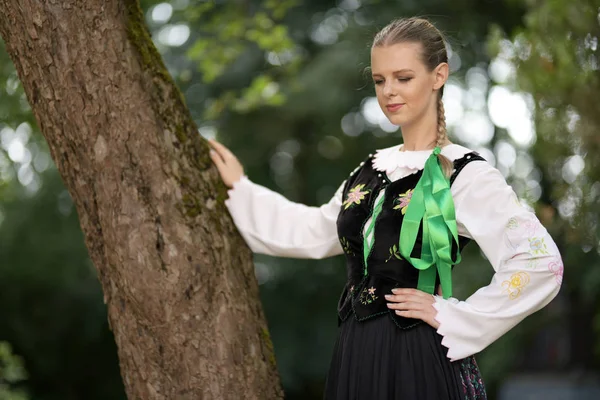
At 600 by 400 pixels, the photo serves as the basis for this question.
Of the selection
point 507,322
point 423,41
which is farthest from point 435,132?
point 507,322

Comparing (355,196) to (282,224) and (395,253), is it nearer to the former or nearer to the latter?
(395,253)

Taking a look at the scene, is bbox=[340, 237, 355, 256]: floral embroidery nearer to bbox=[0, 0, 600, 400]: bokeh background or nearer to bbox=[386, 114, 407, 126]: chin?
bbox=[386, 114, 407, 126]: chin

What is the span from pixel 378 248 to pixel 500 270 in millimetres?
332

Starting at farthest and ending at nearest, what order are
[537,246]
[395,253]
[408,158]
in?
1. [408,158]
2. [395,253]
3. [537,246]

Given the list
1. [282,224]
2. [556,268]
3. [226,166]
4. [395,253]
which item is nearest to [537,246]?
[556,268]

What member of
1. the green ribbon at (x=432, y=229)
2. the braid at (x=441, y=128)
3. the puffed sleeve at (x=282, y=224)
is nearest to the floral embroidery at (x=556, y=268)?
the green ribbon at (x=432, y=229)

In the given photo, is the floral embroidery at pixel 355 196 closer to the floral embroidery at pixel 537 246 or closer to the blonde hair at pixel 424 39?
the blonde hair at pixel 424 39

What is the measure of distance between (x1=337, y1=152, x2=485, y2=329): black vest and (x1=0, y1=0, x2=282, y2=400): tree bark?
0.36 m

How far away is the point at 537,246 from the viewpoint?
1.99 metres

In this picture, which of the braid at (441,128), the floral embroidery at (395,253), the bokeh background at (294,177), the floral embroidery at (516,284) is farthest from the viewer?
the bokeh background at (294,177)

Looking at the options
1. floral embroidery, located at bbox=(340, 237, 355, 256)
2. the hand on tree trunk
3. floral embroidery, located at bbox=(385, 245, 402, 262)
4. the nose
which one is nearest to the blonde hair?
the nose

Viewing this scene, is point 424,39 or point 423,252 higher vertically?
point 424,39

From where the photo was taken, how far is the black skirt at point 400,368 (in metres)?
2.04

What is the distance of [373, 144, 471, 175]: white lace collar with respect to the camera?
2174mm
